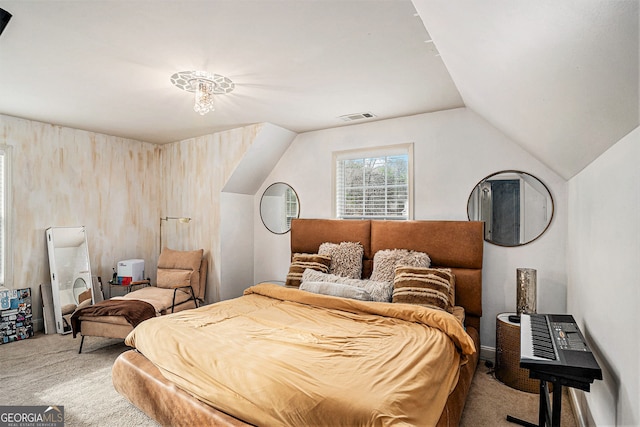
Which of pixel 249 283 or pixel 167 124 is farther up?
pixel 167 124

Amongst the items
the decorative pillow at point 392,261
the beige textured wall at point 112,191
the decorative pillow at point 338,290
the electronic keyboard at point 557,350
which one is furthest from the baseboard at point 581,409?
the beige textured wall at point 112,191

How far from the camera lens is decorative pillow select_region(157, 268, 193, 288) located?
14.8 feet

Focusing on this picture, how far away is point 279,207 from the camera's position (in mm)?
4957

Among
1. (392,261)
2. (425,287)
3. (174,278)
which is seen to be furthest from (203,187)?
(425,287)

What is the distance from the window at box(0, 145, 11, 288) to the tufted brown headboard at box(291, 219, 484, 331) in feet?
12.1

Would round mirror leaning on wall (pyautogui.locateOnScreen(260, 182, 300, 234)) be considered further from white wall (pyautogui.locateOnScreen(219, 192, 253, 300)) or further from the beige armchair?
the beige armchair

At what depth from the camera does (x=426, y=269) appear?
10.5 ft

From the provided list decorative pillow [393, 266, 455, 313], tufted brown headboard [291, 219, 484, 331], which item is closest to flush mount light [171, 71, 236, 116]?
tufted brown headboard [291, 219, 484, 331]

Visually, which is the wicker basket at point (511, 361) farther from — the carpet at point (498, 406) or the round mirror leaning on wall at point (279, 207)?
the round mirror leaning on wall at point (279, 207)

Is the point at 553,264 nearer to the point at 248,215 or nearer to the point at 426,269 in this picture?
the point at 426,269

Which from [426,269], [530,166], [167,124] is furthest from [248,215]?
[530,166]

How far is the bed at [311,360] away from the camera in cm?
162

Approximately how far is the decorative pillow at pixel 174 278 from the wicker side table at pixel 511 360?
12.0 feet

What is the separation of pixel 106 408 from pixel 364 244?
2794mm
